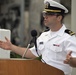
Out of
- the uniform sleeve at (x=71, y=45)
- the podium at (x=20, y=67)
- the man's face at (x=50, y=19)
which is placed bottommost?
the podium at (x=20, y=67)

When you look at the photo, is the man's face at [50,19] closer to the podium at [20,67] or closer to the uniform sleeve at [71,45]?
the uniform sleeve at [71,45]

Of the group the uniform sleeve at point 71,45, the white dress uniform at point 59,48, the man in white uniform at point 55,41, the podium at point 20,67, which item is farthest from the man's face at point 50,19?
the podium at point 20,67

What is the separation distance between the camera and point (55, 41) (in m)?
4.04

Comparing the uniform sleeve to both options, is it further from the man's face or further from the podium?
the podium

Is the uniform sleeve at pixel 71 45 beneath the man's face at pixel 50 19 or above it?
beneath

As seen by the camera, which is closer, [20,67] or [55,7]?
[20,67]

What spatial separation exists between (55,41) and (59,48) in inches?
5.8

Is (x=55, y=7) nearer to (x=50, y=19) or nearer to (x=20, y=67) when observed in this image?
(x=50, y=19)

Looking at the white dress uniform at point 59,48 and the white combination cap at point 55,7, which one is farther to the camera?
the white combination cap at point 55,7

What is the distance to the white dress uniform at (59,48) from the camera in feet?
12.8

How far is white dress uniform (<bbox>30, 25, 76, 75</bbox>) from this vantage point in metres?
3.90

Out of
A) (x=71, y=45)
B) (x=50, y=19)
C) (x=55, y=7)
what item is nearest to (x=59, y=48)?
(x=71, y=45)

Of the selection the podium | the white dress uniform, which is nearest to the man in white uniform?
the white dress uniform

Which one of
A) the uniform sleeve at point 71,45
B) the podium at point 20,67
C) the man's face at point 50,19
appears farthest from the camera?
the man's face at point 50,19
